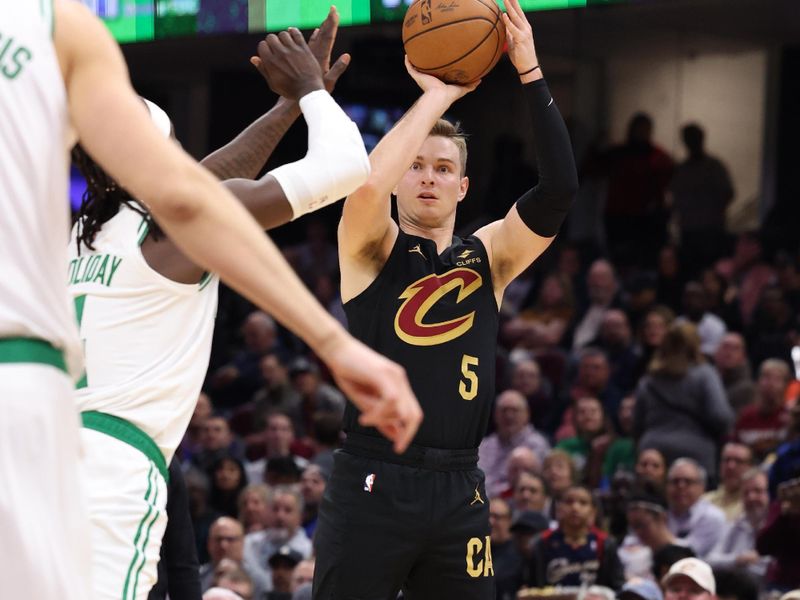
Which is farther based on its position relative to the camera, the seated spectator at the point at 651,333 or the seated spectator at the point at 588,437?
the seated spectator at the point at 651,333

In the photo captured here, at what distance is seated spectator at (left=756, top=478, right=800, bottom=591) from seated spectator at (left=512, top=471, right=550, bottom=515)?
1889mm

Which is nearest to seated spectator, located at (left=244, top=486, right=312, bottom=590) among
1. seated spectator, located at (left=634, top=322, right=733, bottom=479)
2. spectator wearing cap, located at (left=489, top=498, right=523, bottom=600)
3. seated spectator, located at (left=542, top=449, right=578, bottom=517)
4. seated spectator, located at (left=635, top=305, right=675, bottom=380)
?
spectator wearing cap, located at (left=489, top=498, right=523, bottom=600)

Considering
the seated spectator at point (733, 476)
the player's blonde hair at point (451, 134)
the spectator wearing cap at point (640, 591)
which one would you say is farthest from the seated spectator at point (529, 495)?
the player's blonde hair at point (451, 134)

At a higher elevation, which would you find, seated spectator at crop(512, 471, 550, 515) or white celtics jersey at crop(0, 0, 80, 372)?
white celtics jersey at crop(0, 0, 80, 372)

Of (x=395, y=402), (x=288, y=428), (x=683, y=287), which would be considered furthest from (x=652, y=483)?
(x=395, y=402)

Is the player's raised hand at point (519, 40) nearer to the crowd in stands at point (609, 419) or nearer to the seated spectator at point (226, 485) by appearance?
the crowd in stands at point (609, 419)

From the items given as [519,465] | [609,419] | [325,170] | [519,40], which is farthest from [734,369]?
[325,170]

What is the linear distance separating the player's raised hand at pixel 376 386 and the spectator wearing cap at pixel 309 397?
10.1m

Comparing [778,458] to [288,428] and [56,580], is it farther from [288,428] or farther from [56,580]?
[56,580]

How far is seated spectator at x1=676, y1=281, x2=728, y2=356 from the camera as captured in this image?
41.4 ft

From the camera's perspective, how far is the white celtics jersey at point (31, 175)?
2.47 meters

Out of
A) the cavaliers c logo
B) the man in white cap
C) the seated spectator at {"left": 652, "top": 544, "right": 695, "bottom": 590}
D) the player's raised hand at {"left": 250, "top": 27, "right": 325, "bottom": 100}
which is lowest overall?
the seated spectator at {"left": 652, "top": 544, "right": 695, "bottom": 590}

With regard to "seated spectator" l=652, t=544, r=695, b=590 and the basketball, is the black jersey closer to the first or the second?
the basketball

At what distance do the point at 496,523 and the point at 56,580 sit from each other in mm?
7261
